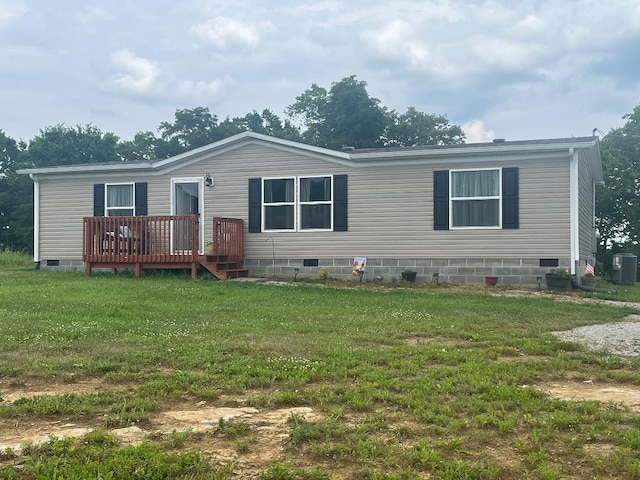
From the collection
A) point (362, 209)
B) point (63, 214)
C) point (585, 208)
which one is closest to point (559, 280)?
point (585, 208)

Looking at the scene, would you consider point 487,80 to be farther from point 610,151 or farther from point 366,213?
point 610,151

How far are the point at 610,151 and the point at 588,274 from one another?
11856 mm

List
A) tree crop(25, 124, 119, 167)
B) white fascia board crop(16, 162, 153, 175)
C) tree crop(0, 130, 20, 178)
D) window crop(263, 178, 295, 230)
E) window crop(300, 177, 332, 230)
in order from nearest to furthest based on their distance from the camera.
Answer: window crop(300, 177, 332, 230) → window crop(263, 178, 295, 230) → white fascia board crop(16, 162, 153, 175) → tree crop(25, 124, 119, 167) → tree crop(0, 130, 20, 178)

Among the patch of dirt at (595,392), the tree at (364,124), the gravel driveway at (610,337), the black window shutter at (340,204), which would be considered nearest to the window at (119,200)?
the black window shutter at (340,204)

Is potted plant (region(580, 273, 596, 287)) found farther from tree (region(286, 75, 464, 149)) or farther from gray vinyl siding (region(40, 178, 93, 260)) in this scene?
tree (region(286, 75, 464, 149))

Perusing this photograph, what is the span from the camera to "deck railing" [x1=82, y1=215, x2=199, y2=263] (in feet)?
42.9

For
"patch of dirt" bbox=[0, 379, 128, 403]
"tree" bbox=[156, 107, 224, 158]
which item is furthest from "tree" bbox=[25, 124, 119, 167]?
"patch of dirt" bbox=[0, 379, 128, 403]

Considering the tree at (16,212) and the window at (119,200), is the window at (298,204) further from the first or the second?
the tree at (16,212)

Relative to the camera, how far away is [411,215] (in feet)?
42.5

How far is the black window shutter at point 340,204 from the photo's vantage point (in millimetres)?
13344

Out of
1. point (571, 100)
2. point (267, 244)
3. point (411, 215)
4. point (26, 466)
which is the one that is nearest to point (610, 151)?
point (571, 100)

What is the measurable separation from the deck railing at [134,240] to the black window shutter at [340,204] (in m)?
3.17

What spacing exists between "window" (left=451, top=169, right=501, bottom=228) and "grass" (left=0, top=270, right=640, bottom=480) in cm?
416

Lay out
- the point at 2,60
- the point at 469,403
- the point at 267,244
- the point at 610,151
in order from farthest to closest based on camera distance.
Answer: the point at 610,151, the point at 2,60, the point at 267,244, the point at 469,403
